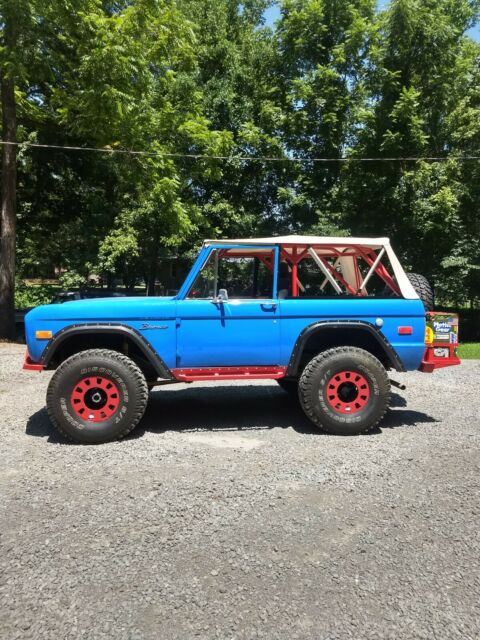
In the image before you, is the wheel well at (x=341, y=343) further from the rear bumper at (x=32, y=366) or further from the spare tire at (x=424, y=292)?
the rear bumper at (x=32, y=366)

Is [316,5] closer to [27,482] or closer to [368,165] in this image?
[368,165]

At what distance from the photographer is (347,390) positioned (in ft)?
17.0

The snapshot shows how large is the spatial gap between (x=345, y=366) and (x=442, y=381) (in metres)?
3.83

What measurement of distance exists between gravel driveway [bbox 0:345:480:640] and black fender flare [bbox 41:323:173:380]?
0.78m

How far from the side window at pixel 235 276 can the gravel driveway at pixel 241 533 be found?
4.88 ft

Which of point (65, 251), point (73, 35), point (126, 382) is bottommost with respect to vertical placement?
point (126, 382)

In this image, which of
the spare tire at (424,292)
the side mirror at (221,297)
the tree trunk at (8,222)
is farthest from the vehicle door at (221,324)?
the tree trunk at (8,222)

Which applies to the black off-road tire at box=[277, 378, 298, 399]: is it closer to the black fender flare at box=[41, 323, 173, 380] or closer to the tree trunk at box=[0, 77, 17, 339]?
the black fender flare at box=[41, 323, 173, 380]

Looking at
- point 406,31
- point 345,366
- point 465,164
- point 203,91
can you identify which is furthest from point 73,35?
point 465,164

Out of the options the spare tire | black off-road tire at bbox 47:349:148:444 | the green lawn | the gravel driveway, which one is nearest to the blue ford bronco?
black off-road tire at bbox 47:349:148:444

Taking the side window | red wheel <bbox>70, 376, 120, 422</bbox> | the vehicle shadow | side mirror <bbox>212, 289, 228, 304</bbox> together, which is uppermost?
the side window

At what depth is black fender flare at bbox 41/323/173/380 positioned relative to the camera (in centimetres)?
484

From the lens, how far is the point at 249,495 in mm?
3635

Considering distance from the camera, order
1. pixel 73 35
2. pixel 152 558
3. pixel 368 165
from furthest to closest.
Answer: pixel 368 165 → pixel 73 35 → pixel 152 558
